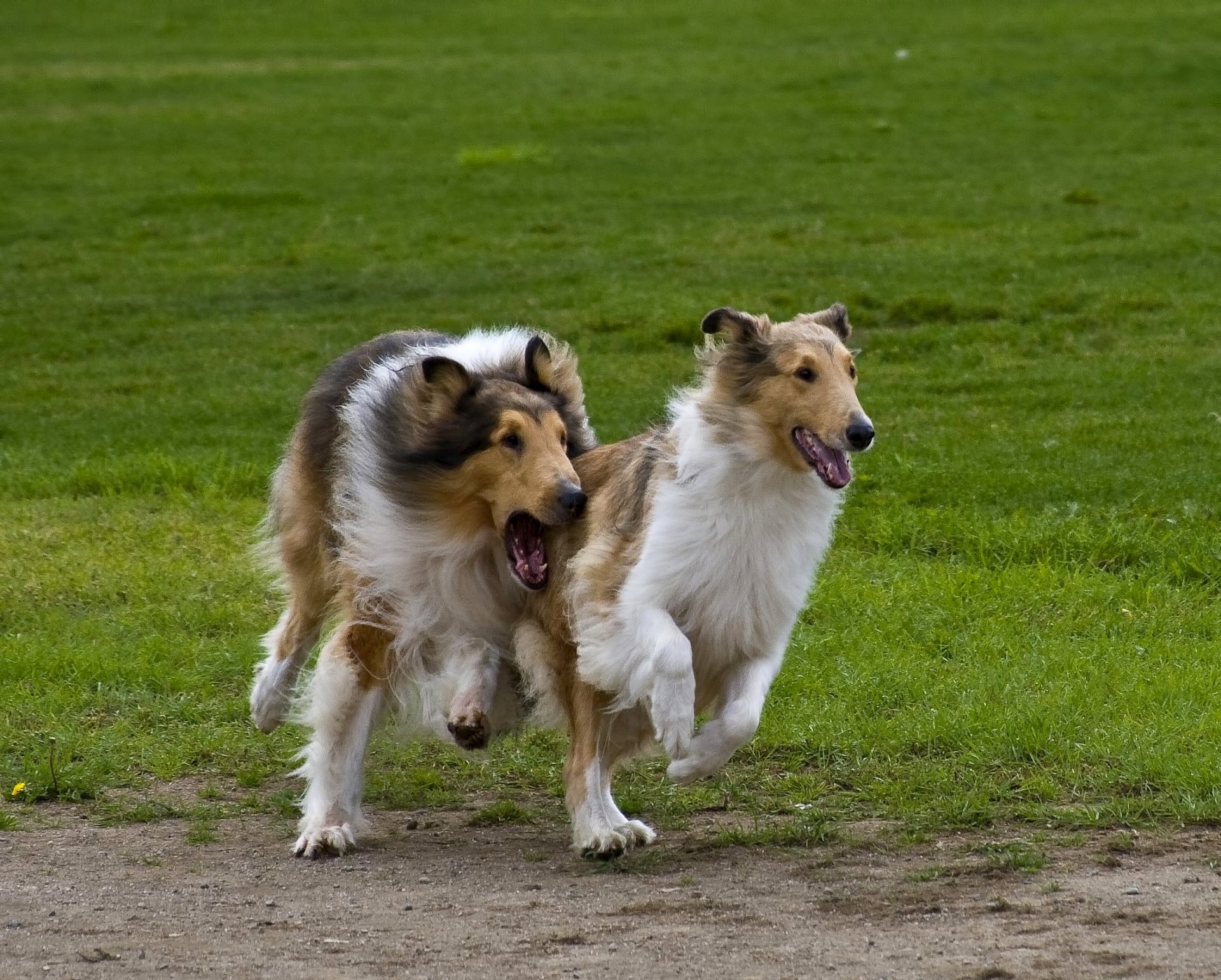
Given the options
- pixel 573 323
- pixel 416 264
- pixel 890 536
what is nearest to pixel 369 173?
pixel 416 264

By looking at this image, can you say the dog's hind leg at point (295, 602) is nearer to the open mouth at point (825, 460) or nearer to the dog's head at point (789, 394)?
the dog's head at point (789, 394)

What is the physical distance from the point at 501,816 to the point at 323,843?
32.7 inches

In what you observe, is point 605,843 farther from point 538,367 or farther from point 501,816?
point 538,367

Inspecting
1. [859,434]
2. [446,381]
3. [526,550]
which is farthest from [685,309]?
[859,434]

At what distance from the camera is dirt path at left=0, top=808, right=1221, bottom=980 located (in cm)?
557

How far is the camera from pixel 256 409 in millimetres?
15461

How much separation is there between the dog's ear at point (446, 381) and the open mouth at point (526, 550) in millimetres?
579

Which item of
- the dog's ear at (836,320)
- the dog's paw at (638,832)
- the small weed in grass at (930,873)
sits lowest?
the dog's paw at (638,832)

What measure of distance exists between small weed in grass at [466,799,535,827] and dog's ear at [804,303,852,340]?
236cm

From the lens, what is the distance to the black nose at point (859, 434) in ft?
20.9

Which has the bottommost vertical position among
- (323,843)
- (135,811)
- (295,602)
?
(135,811)

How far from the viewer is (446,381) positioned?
748cm

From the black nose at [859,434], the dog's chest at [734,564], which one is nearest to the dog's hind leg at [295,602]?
the dog's chest at [734,564]

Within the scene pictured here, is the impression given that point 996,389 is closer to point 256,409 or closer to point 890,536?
point 890,536
